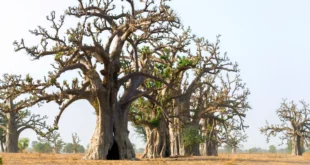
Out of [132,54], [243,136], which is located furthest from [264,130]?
[132,54]

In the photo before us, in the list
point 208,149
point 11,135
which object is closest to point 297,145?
point 208,149

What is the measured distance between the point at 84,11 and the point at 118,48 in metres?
2.69

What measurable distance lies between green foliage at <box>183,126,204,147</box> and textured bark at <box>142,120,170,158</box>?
4.12m

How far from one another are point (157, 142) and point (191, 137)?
4.93 m

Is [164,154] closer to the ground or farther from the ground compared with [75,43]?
closer to the ground

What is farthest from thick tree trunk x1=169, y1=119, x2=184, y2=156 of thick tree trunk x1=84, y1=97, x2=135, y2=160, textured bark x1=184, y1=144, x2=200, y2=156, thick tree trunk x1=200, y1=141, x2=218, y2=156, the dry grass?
thick tree trunk x1=200, y1=141, x2=218, y2=156

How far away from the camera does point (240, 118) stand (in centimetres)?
3450

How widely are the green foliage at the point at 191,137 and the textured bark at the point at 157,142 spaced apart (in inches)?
162

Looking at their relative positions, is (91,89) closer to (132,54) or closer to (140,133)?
(132,54)

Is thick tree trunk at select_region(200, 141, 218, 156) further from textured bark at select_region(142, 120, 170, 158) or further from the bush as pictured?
textured bark at select_region(142, 120, 170, 158)

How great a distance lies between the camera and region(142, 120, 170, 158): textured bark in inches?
1217

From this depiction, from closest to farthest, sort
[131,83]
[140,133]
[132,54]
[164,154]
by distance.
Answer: [131,83] < [132,54] < [164,154] < [140,133]

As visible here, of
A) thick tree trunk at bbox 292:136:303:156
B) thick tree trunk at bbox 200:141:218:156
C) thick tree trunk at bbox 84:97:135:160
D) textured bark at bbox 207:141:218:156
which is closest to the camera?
thick tree trunk at bbox 84:97:135:160

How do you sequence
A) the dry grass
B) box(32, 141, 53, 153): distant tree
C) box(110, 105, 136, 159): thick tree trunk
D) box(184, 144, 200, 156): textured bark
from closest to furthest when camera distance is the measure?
the dry grass → box(110, 105, 136, 159): thick tree trunk → box(184, 144, 200, 156): textured bark → box(32, 141, 53, 153): distant tree
